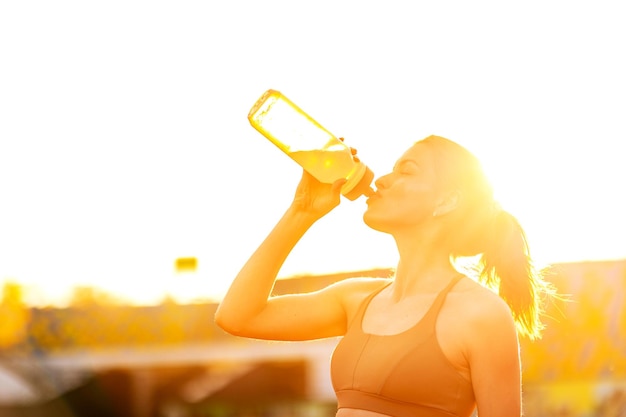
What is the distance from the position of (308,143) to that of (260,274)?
0.55 metres

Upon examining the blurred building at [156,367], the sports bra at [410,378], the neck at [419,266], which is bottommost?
the blurred building at [156,367]

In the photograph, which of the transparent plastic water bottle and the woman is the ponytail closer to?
the woman

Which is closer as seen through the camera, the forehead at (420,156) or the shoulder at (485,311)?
the shoulder at (485,311)

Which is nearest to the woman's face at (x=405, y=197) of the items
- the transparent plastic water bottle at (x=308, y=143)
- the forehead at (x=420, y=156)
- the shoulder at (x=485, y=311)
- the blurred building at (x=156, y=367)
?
the forehead at (x=420, y=156)

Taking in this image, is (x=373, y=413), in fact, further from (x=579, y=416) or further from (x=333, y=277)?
(x=333, y=277)

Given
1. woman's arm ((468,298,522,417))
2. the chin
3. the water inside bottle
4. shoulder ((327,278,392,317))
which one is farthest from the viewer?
the water inside bottle

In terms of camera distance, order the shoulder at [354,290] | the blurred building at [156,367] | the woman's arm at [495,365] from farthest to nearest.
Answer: the blurred building at [156,367] → the shoulder at [354,290] → the woman's arm at [495,365]

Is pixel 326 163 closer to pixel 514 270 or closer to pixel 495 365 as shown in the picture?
pixel 514 270

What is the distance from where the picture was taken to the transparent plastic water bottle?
9.43ft

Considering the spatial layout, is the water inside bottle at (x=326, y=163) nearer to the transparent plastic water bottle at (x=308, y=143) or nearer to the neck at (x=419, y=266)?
the transparent plastic water bottle at (x=308, y=143)

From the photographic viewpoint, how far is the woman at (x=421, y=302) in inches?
98.3

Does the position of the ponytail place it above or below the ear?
below

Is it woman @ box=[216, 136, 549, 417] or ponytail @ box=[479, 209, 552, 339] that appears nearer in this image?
woman @ box=[216, 136, 549, 417]

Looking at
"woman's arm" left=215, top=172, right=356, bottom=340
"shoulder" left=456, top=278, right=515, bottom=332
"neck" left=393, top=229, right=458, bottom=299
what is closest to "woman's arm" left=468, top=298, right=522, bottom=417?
"shoulder" left=456, top=278, right=515, bottom=332
